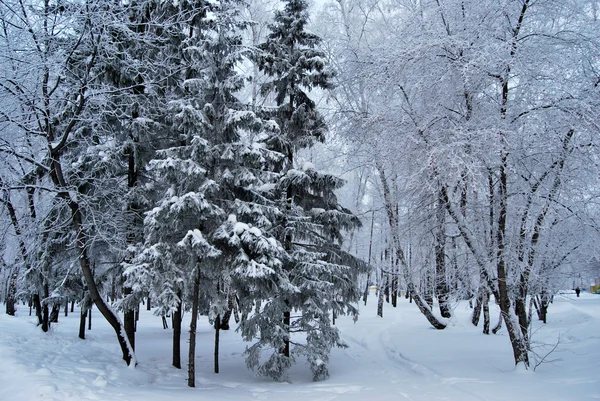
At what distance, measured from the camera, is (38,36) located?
8.20 m

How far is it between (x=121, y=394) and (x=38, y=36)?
7095 mm

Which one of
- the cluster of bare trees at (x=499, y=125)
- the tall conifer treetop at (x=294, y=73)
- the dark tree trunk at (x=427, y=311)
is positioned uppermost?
the tall conifer treetop at (x=294, y=73)

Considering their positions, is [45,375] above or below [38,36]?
below

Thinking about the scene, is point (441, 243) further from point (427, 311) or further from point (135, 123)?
point (135, 123)

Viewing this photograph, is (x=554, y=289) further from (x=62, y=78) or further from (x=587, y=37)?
(x=62, y=78)

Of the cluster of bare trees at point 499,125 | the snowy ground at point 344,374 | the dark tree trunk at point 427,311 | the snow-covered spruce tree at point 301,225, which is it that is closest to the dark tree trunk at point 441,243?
the cluster of bare trees at point 499,125

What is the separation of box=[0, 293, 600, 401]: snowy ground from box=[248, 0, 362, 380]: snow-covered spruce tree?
3.54 feet

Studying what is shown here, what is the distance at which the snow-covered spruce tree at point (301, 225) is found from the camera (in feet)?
34.8

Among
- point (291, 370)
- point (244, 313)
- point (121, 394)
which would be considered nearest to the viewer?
point (121, 394)

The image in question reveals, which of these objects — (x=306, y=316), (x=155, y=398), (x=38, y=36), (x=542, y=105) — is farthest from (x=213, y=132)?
(x=542, y=105)

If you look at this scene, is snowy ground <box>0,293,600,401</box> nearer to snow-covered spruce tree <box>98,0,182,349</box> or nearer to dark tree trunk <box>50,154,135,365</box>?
dark tree trunk <box>50,154,135,365</box>

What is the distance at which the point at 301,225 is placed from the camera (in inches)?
441

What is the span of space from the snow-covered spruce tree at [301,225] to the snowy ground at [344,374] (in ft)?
3.54

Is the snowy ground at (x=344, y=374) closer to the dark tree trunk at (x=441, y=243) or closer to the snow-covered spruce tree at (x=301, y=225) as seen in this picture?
the snow-covered spruce tree at (x=301, y=225)
